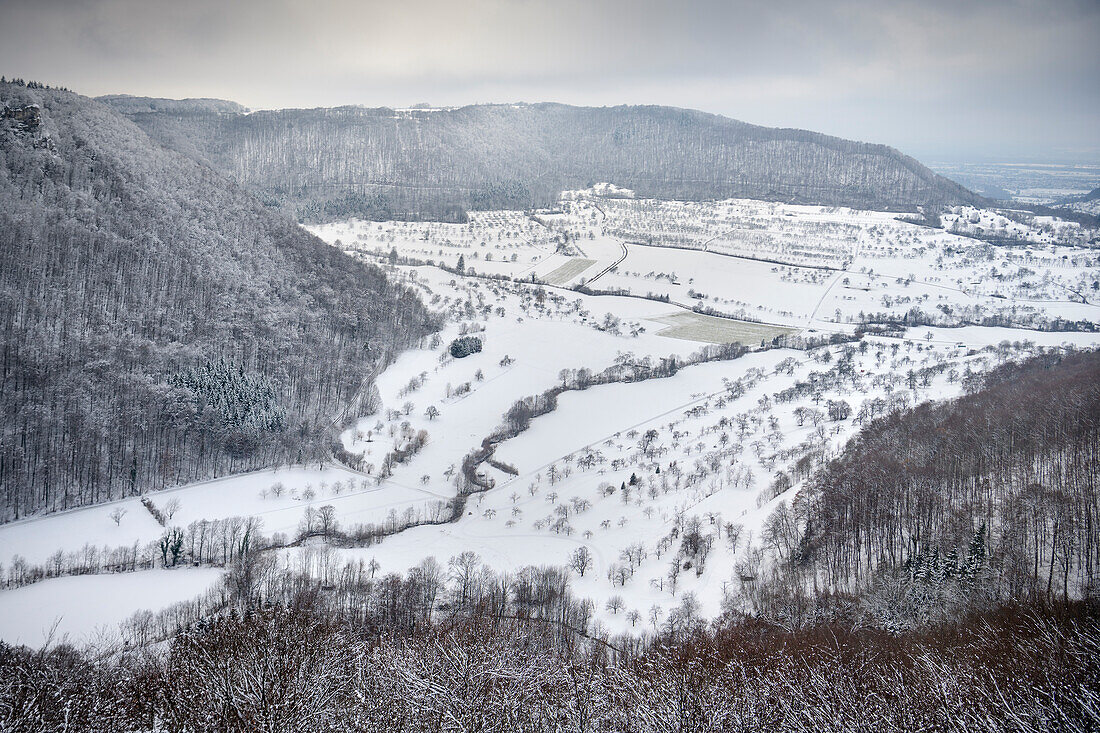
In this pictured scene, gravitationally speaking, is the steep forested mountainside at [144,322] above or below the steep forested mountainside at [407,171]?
below

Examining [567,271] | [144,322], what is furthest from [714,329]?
[144,322]

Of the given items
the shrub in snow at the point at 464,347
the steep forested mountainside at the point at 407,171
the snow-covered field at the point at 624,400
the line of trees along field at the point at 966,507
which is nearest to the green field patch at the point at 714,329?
the snow-covered field at the point at 624,400

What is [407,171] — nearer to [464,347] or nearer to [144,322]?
[464,347]

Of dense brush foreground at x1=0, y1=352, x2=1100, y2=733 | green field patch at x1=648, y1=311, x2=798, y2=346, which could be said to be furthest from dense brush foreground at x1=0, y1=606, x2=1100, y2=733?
green field patch at x1=648, y1=311, x2=798, y2=346

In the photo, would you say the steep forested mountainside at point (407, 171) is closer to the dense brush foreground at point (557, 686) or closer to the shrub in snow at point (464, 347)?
the shrub in snow at point (464, 347)

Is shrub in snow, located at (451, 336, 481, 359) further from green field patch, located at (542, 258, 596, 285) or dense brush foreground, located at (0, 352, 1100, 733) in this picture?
green field patch, located at (542, 258, 596, 285)

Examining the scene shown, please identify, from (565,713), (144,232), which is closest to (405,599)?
(565,713)
